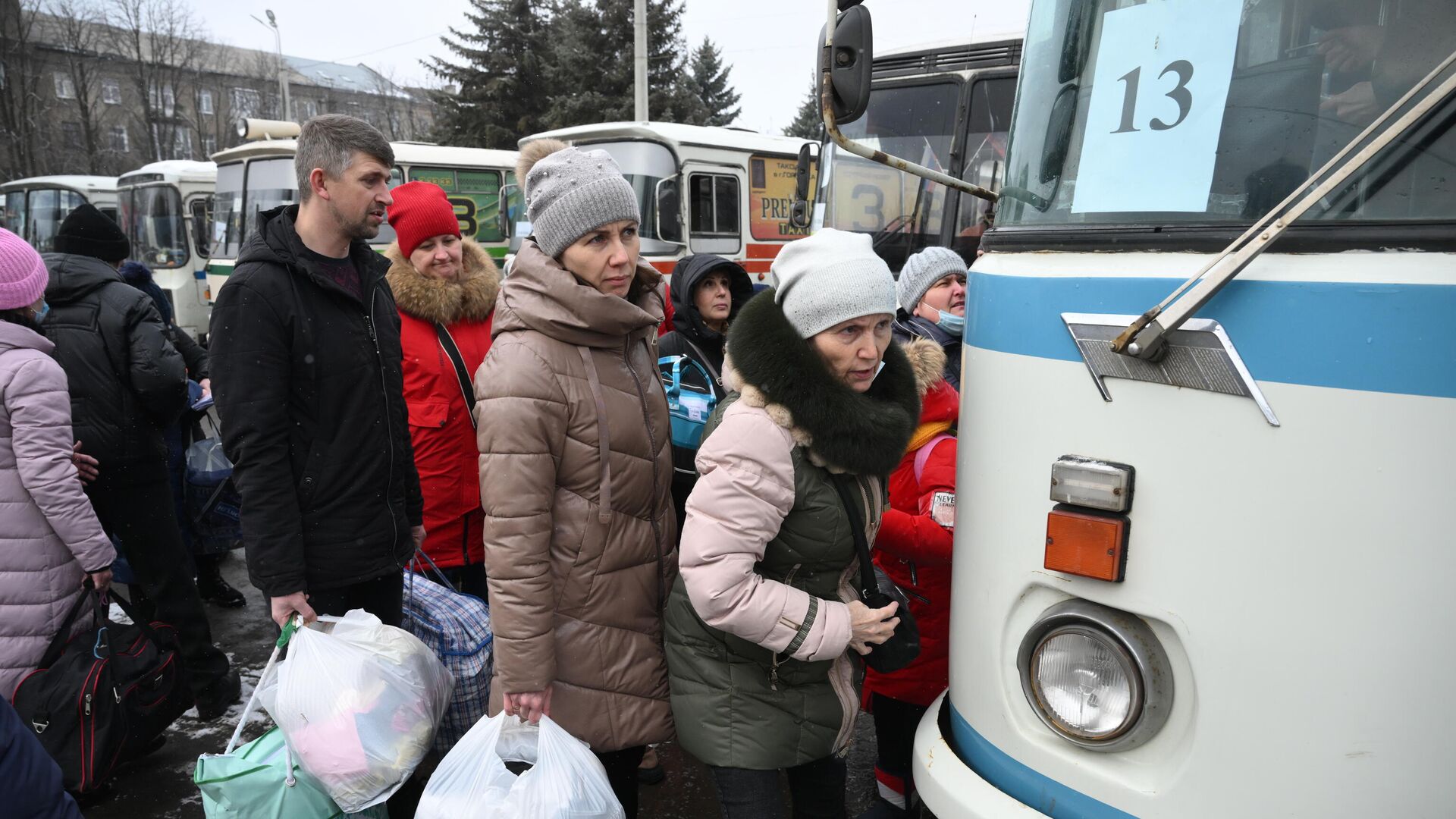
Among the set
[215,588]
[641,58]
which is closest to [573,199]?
[215,588]

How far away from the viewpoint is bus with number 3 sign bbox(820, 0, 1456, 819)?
1329 mm

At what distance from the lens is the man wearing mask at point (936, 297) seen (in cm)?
329

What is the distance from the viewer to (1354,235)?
1.37 meters

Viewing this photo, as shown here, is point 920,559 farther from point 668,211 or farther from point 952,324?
point 668,211

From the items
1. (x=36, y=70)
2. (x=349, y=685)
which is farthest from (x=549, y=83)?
(x=349, y=685)

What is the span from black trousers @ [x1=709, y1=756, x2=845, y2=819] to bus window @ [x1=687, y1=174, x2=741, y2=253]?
35.9ft

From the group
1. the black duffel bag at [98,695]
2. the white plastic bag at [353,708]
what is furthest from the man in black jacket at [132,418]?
the white plastic bag at [353,708]

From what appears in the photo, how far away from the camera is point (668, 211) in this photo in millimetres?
12422

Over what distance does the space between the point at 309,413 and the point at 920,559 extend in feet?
5.78

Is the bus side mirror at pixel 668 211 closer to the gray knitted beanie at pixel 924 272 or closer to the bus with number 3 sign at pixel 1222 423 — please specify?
the gray knitted beanie at pixel 924 272

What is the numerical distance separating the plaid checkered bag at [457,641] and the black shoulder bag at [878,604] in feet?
3.93

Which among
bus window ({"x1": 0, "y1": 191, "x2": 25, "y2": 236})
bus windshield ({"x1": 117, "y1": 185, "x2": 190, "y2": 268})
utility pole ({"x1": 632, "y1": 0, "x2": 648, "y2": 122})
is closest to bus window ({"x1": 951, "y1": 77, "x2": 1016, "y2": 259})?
utility pole ({"x1": 632, "y1": 0, "x2": 648, "y2": 122})

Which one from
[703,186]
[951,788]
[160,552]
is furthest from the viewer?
[703,186]

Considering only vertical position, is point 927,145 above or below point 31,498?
above
